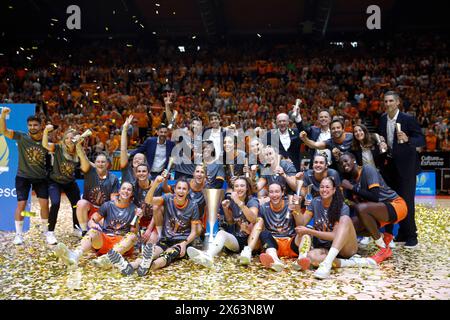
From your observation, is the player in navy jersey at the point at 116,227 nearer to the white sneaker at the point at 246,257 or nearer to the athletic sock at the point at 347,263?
the white sneaker at the point at 246,257

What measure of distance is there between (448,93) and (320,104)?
450 centimetres

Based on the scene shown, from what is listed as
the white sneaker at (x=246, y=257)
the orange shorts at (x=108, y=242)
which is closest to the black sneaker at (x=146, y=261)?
the orange shorts at (x=108, y=242)

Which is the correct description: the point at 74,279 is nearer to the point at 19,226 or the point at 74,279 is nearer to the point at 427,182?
the point at 19,226

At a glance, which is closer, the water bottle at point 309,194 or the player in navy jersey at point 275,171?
the water bottle at point 309,194

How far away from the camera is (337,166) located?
5.13 metres

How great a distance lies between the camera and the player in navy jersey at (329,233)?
12.9 ft

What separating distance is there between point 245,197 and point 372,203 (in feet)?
4.67

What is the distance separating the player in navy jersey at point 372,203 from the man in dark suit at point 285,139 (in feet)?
3.56

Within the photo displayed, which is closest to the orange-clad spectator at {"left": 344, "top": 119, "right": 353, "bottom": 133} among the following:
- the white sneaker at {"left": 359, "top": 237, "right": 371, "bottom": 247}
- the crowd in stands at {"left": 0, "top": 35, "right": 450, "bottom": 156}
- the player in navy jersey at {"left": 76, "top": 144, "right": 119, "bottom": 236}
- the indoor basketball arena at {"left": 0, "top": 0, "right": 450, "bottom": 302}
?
the crowd in stands at {"left": 0, "top": 35, "right": 450, "bottom": 156}

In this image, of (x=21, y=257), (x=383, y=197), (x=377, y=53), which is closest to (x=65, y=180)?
(x=21, y=257)

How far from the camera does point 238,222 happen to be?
185 inches

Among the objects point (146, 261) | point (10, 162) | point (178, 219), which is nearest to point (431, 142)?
point (178, 219)

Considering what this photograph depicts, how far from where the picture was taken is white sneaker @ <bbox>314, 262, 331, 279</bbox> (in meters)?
3.80
